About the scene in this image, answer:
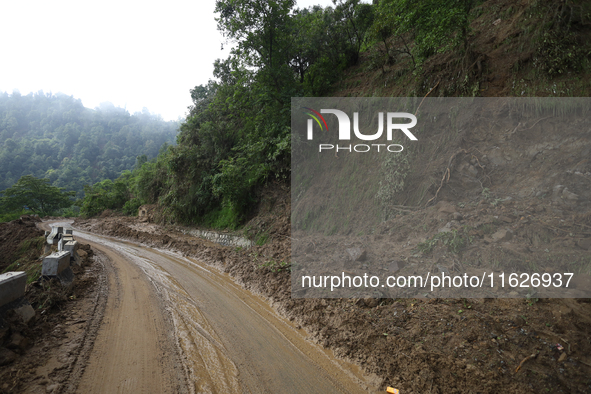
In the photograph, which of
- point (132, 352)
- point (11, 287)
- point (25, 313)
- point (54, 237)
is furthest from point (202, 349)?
point (54, 237)

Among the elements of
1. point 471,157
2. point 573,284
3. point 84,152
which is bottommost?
point 573,284

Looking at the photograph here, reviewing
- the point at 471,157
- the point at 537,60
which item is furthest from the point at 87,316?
the point at 537,60

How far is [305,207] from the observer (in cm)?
998

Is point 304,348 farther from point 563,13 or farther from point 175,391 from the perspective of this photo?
point 563,13

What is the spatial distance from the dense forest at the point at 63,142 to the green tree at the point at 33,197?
16.6m

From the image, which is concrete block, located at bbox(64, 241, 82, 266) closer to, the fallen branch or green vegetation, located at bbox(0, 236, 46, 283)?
green vegetation, located at bbox(0, 236, 46, 283)

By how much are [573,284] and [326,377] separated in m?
4.27

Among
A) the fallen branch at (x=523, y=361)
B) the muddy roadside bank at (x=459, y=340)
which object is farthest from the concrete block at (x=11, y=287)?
the fallen branch at (x=523, y=361)

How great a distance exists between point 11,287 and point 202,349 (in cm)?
303

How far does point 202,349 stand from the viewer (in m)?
3.97

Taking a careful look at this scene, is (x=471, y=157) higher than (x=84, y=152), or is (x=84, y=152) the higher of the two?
(x=84, y=152)

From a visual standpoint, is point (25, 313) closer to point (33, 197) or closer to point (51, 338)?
point (51, 338)

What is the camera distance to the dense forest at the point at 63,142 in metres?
50.4

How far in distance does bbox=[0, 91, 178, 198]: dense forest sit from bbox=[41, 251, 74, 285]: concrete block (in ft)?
170
